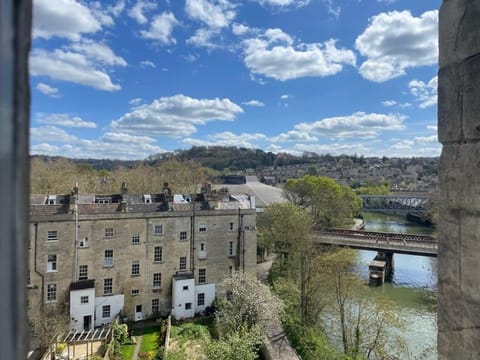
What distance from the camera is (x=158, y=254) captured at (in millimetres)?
18656

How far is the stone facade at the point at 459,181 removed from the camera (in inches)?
58.6

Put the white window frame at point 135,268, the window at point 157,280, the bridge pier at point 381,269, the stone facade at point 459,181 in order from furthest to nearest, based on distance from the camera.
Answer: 1. the bridge pier at point 381,269
2. the window at point 157,280
3. the white window frame at point 135,268
4. the stone facade at point 459,181

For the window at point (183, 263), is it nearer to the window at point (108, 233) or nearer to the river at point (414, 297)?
the window at point (108, 233)

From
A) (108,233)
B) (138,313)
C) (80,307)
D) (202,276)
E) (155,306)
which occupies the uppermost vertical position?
(108,233)

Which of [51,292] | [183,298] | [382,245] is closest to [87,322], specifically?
[51,292]

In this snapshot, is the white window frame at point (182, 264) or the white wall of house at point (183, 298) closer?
the white wall of house at point (183, 298)

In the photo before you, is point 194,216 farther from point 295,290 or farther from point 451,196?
point 451,196

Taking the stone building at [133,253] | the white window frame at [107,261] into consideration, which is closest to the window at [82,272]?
the stone building at [133,253]

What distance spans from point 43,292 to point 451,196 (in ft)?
60.6

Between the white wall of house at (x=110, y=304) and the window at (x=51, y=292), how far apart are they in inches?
74.4

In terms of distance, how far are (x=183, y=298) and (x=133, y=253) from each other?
11.8 feet

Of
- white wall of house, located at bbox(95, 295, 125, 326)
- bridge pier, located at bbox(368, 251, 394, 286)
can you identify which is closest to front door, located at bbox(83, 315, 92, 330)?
white wall of house, located at bbox(95, 295, 125, 326)

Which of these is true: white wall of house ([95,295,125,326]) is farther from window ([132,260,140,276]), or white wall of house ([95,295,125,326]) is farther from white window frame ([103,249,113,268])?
white window frame ([103,249,113,268])

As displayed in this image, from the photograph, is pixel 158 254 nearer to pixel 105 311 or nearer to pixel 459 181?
pixel 105 311
